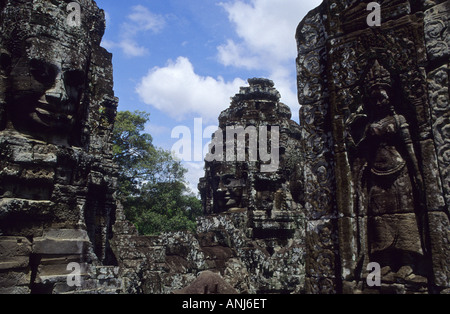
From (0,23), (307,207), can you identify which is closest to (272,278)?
(307,207)

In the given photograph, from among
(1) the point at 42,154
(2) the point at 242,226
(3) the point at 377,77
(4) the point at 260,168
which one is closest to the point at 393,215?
(3) the point at 377,77

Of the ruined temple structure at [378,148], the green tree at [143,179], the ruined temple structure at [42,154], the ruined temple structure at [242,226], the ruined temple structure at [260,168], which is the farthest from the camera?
the green tree at [143,179]

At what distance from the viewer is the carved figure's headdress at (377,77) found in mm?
3695

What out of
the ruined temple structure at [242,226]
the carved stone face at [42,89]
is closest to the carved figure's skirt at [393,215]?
the ruined temple structure at [242,226]

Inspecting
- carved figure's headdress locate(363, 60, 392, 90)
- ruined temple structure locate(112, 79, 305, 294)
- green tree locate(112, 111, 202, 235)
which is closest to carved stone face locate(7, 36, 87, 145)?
ruined temple structure locate(112, 79, 305, 294)

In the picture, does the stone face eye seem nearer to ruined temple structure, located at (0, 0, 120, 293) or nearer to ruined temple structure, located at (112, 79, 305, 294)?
ruined temple structure, located at (0, 0, 120, 293)

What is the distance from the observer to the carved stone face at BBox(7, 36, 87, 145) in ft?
14.5

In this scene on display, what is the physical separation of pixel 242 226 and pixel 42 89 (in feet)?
31.2

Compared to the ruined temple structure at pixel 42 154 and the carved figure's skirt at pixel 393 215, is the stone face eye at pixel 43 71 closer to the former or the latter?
the ruined temple structure at pixel 42 154

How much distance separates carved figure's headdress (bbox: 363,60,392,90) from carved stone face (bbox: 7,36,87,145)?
12.0ft

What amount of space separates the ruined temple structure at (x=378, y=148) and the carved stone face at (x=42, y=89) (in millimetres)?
3048

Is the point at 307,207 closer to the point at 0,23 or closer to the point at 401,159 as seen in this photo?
the point at 401,159

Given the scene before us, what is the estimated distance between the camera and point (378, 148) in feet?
12.3

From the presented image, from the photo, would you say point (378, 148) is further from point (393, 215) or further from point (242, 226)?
point (242, 226)
